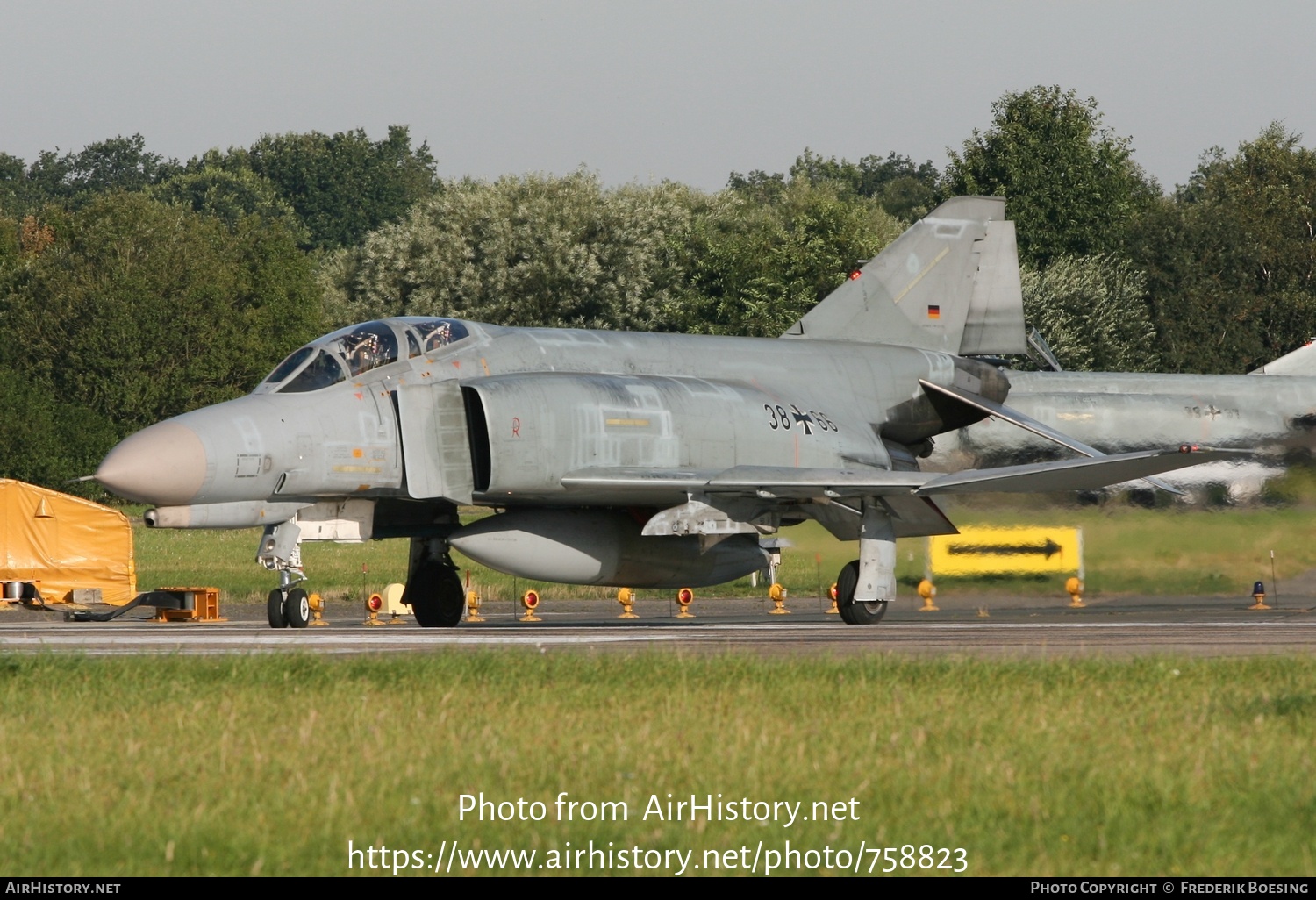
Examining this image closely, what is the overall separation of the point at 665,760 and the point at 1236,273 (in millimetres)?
61050

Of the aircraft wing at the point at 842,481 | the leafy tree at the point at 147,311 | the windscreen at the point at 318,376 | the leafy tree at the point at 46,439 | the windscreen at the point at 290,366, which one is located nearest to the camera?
the windscreen at the point at 318,376

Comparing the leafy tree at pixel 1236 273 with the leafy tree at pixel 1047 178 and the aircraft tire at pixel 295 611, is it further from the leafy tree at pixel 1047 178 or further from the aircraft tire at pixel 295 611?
the aircraft tire at pixel 295 611

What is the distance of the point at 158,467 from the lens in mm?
15266

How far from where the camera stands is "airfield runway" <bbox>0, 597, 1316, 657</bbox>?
12.9 meters

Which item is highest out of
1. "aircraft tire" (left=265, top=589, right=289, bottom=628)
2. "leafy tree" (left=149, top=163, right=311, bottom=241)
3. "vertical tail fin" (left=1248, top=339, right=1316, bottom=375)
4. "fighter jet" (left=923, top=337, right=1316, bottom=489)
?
"leafy tree" (left=149, top=163, right=311, bottom=241)

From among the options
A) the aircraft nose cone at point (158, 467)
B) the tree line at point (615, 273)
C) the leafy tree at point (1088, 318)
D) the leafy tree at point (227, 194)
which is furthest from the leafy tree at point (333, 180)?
the aircraft nose cone at point (158, 467)

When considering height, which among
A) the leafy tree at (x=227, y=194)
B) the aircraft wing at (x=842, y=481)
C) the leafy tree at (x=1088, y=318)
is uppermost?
the leafy tree at (x=227, y=194)

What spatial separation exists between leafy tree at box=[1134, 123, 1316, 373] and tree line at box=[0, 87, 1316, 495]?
97 mm

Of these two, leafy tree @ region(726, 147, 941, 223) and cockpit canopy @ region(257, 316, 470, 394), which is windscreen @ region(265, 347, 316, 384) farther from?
leafy tree @ region(726, 147, 941, 223)

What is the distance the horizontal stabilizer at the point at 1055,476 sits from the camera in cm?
1717

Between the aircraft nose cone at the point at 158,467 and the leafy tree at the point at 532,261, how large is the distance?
4026 centimetres

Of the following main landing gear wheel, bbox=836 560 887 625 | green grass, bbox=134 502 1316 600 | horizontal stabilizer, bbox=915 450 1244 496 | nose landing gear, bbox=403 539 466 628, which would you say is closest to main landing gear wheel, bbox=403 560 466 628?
nose landing gear, bbox=403 539 466 628

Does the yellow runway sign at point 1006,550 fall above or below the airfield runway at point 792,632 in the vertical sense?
above
